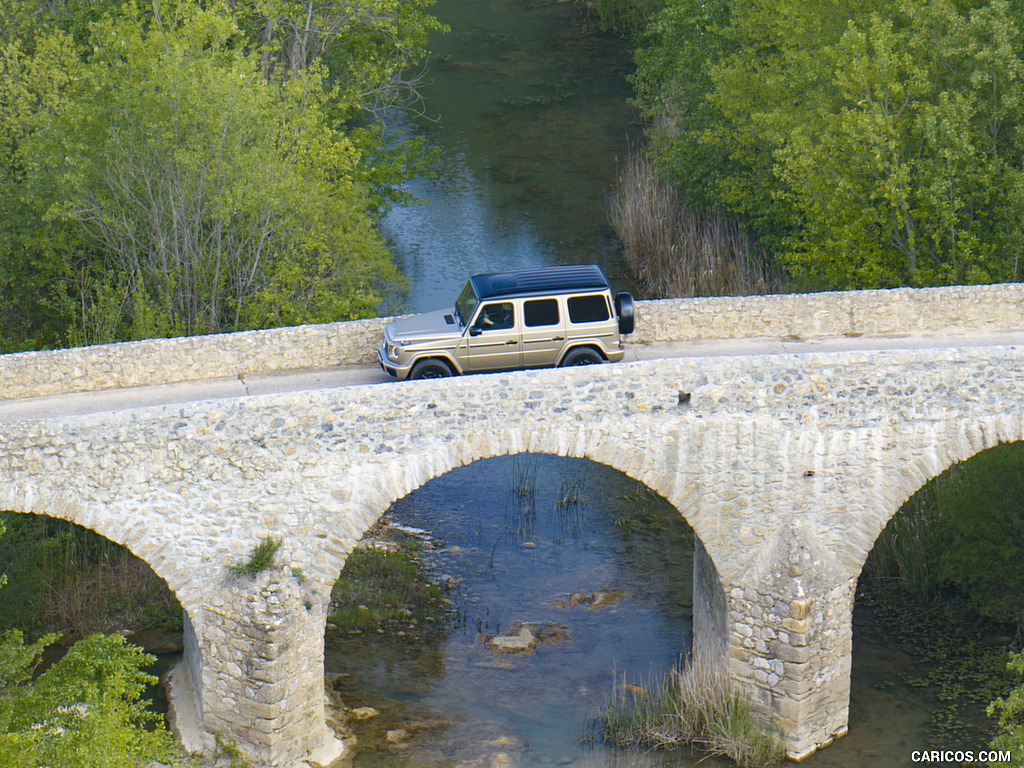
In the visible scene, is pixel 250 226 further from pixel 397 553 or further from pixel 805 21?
pixel 805 21

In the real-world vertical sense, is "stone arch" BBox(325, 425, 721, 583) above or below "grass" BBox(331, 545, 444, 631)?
above

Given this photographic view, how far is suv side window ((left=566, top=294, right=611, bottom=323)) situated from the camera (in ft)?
56.2

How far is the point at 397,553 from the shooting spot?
2134 centimetres

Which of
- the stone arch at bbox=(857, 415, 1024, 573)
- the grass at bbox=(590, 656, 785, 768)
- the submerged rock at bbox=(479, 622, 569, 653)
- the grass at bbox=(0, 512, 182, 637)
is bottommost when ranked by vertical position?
the grass at bbox=(590, 656, 785, 768)

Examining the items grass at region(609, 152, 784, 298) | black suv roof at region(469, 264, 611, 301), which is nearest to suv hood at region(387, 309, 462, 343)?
black suv roof at region(469, 264, 611, 301)

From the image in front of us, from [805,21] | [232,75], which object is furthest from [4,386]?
A: [805,21]

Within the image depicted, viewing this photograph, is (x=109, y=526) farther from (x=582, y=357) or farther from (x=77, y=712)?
(x=582, y=357)

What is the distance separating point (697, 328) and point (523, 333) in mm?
3077

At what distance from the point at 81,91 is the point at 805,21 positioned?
16.1m

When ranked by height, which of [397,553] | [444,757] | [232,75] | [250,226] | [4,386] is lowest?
[444,757]

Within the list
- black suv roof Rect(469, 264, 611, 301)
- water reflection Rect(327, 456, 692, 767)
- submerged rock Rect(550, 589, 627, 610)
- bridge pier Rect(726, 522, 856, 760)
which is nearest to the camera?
bridge pier Rect(726, 522, 856, 760)

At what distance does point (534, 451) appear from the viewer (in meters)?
14.4

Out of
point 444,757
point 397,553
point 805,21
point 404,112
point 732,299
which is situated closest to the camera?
point 444,757

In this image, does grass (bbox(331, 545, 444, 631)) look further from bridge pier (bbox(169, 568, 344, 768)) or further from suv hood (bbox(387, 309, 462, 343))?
suv hood (bbox(387, 309, 462, 343))
